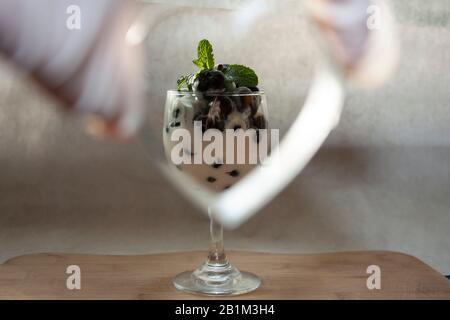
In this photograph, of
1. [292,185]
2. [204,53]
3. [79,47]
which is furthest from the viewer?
[292,185]

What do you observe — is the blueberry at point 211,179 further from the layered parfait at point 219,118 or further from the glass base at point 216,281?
the glass base at point 216,281

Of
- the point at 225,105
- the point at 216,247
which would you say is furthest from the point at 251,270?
A: the point at 225,105

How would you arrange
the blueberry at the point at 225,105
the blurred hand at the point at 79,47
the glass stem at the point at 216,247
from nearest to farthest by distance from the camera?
the blueberry at the point at 225,105
the glass stem at the point at 216,247
the blurred hand at the point at 79,47

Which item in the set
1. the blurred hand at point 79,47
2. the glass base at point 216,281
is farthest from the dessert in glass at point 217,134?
the blurred hand at point 79,47

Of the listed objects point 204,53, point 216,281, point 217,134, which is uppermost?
point 204,53

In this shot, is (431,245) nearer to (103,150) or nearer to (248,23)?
(248,23)

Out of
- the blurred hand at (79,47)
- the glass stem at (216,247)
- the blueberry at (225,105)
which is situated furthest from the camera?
the blurred hand at (79,47)

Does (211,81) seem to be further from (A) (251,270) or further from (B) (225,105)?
(A) (251,270)
